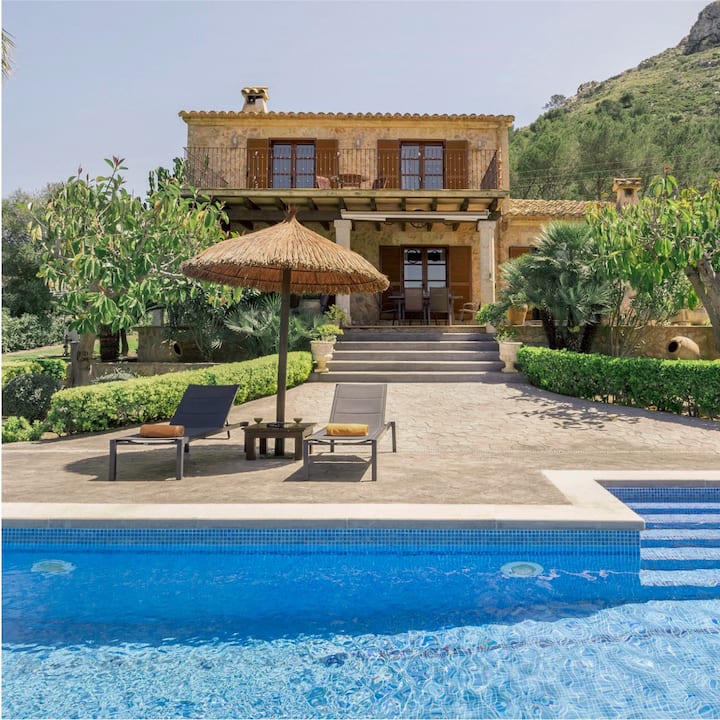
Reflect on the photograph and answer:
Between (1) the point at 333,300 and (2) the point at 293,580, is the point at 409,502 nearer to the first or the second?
(2) the point at 293,580

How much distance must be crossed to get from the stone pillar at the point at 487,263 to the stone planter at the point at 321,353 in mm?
5765

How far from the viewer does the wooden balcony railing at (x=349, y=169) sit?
1958cm

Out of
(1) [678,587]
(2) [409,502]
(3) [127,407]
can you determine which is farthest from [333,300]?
(1) [678,587]

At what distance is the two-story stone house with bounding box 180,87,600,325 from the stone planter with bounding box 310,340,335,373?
541cm

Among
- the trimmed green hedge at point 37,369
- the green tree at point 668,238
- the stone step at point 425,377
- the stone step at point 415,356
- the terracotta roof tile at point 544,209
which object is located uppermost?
the terracotta roof tile at point 544,209

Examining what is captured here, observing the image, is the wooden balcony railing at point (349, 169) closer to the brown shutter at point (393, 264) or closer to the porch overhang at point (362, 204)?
the porch overhang at point (362, 204)

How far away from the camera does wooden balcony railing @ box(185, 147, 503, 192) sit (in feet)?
64.2

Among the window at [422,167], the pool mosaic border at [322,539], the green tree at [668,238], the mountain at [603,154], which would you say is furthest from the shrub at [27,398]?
the mountain at [603,154]

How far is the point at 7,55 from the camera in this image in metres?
10.4

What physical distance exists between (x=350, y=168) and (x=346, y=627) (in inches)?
713

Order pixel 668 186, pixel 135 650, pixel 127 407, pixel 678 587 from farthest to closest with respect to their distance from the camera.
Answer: pixel 668 186, pixel 127 407, pixel 678 587, pixel 135 650

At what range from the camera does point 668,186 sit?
9945 mm

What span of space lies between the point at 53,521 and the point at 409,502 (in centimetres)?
298

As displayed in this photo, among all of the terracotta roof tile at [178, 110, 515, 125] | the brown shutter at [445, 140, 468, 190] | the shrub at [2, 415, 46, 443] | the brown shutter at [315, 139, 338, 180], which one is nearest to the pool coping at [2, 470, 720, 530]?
the shrub at [2, 415, 46, 443]
